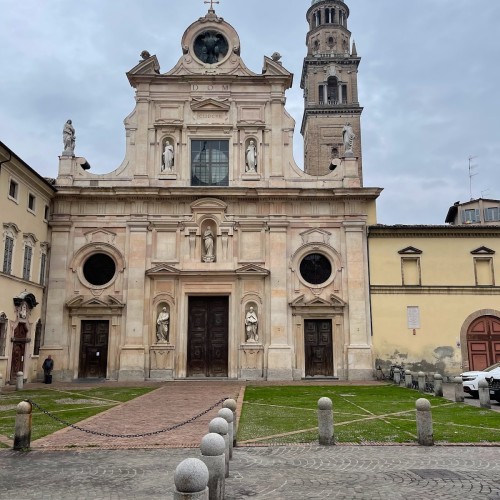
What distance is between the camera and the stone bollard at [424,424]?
11258 mm

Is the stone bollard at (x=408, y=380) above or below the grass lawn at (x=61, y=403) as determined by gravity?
above

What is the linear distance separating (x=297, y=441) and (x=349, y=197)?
67.7 ft

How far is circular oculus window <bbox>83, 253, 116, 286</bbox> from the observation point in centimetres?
3002

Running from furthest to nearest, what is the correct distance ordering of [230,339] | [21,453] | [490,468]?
1. [230,339]
2. [21,453]
3. [490,468]

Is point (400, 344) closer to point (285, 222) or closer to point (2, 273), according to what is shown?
point (285, 222)

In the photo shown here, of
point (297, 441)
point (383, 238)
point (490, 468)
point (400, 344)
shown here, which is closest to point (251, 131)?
point (383, 238)

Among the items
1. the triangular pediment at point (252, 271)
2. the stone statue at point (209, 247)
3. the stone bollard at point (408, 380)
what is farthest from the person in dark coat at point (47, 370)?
the stone bollard at point (408, 380)

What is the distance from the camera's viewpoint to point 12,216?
82.8 ft

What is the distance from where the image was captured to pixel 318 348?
29453mm

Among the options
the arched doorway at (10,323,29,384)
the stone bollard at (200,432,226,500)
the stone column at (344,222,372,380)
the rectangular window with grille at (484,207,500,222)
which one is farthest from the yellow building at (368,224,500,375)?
the stone bollard at (200,432,226,500)

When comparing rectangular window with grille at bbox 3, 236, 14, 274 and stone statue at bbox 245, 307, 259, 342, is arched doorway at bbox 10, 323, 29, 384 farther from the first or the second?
stone statue at bbox 245, 307, 259, 342

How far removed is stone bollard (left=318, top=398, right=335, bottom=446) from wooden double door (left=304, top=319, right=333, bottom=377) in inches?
706

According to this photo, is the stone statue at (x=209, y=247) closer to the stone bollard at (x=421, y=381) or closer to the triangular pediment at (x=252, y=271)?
the triangular pediment at (x=252, y=271)

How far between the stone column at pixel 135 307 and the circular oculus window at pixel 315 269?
9.01 meters
